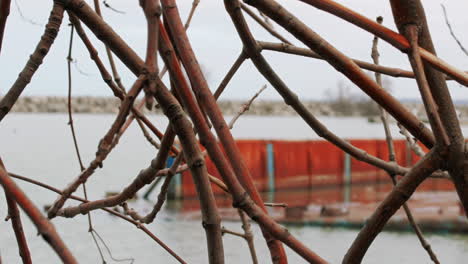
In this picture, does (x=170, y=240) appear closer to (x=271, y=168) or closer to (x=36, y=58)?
(x=271, y=168)

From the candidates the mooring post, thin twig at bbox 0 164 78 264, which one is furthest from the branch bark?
the mooring post

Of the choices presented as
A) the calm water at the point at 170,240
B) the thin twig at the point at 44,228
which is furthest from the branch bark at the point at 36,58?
the calm water at the point at 170,240

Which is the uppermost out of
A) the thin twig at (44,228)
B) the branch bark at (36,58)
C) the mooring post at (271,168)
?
the mooring post at (271,168)

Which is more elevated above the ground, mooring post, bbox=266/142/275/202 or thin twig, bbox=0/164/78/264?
mooring post, bbox=266/142/275/202

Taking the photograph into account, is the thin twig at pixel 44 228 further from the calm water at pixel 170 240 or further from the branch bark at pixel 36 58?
the calm water at pixel 170 240

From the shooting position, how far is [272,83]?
0.98 feet

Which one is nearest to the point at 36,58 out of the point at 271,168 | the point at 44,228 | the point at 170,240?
the point at 44,228

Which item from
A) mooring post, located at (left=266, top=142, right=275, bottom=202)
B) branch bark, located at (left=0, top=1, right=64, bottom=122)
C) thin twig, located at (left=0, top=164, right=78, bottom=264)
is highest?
mooring post, located at (left=266, top=142, right=275, bottom=202)

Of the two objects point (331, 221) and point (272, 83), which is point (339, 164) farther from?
point (272, 83)

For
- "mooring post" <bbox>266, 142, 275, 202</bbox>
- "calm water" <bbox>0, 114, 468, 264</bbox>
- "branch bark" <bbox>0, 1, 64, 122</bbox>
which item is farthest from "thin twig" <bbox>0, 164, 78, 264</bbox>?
"mooring post" <bbox>266, 142, 275, 202</bbox>

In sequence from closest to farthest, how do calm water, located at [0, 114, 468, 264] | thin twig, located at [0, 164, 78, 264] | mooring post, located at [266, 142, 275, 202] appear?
thin twig, located at [0, 164, 78, 264] → calm water, located at [0, 114, 468, 264] → mooring post, located at [266, 142, 275, 202]

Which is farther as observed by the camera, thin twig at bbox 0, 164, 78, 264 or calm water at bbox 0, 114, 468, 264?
calm water at bbox 0, 114, 468, 264

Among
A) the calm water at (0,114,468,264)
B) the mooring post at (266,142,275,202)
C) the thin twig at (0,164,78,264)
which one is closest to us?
the thin twig at (0,164,78,264)

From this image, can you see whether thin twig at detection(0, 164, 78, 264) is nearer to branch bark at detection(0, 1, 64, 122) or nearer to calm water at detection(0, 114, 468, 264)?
branch bark at detection(0, 1, 64, 122)
